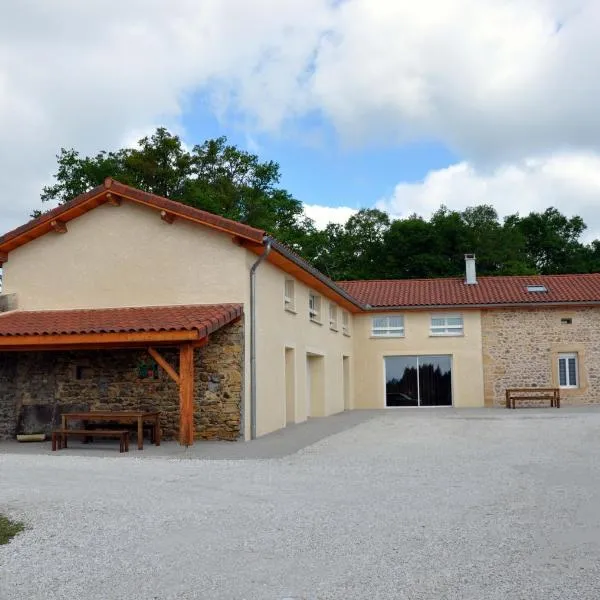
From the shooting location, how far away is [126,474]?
9805 mm

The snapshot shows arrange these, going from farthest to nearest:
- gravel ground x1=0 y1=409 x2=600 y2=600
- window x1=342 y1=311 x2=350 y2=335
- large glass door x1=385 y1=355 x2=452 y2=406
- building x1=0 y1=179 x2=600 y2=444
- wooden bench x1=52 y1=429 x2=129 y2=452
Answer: large glass door x1=385 y1=355 x2=452 y2=406 → window x1=342 y1=311 x2=350 y2=335 → building x1=0 y1=179 x2=600 y2=444 → wooden bench x1=52 y1=429 x2=129 y2=452 → gravel ground x1=0 y1=409 x2=600 y2=600

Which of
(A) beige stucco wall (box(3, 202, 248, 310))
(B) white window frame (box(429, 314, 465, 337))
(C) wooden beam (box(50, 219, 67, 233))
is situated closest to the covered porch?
(A) beige stucco wall (box(3, 202, 248, 310))

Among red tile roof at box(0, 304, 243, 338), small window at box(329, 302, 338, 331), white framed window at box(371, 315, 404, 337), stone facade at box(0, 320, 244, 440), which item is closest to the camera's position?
red tile roof at box(0, 304, 243, 338)

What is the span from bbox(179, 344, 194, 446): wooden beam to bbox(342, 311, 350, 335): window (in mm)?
12426

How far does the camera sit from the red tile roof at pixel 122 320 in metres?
12.8

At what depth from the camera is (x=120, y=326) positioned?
43.1 ft

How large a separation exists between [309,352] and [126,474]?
409 inches

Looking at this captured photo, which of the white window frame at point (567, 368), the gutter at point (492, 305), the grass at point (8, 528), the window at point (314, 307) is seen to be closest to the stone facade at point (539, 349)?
the white window frame at point (567, 368)

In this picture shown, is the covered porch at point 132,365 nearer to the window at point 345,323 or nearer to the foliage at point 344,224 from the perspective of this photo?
the window at point 345,323

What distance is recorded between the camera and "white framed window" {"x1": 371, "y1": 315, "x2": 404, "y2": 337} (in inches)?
1045

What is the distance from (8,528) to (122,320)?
7.67 m

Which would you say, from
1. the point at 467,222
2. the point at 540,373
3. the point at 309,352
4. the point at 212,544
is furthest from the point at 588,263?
the point at 212,544

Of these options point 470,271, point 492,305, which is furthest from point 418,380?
point 470,271

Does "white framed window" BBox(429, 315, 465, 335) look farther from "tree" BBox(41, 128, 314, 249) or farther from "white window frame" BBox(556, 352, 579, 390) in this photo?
"tree" BBox(41, 128, 314, 249)
